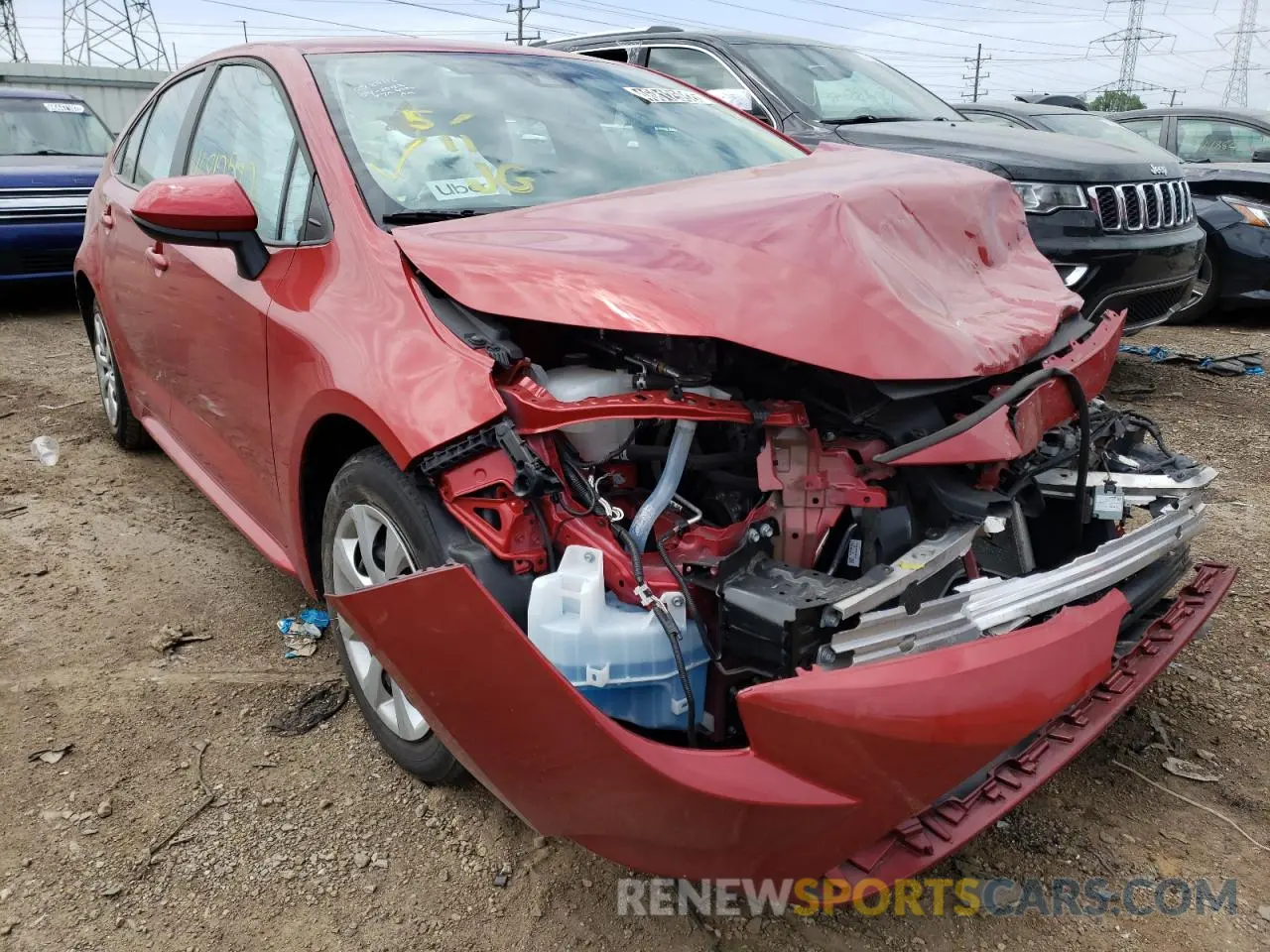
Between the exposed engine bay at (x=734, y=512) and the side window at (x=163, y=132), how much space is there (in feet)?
6.51

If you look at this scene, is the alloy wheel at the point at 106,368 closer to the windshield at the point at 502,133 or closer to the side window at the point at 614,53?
the windshield at the point at 502,133

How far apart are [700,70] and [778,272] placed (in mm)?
4094

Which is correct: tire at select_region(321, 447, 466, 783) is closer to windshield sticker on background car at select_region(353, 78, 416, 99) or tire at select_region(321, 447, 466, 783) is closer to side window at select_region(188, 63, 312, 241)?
side window at select_region(188, 63, 312, 241)

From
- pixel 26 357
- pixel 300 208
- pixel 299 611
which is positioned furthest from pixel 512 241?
pixel 26 357

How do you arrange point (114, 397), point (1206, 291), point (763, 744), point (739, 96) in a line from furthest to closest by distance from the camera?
point (1206, 291)
point (739, 96)
point (114, 397)
point (763, 744)

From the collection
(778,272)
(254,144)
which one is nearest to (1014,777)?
(778,272)

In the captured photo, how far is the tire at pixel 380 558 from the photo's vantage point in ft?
6.31

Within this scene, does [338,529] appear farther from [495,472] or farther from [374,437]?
[495,472]

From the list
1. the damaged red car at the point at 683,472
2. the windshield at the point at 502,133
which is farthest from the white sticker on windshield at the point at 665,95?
the damaged red car at the point at 683,472

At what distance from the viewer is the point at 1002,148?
4.79 metres

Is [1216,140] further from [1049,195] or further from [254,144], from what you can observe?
[254,144]

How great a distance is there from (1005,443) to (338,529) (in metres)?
1.43

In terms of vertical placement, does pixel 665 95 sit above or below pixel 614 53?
below

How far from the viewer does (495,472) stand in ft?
5.79
